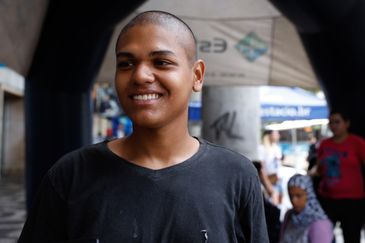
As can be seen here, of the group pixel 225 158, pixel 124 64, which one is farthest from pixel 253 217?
pixel 124 64

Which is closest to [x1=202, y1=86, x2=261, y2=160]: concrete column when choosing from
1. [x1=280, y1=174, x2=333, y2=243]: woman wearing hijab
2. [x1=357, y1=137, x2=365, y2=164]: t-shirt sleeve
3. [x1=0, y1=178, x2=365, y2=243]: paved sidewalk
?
[x1=0, y1=178, x2=365, y2=243]: paved sidewalk

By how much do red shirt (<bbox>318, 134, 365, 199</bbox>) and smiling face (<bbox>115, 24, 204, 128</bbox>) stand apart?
135 inches

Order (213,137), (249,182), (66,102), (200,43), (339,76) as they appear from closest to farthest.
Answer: (249,182) → (339,76) → (66,102) → (200,43) → (213,137)

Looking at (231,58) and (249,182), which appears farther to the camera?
(231,58)

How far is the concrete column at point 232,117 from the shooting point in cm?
734

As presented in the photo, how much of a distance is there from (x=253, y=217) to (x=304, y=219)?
237cm

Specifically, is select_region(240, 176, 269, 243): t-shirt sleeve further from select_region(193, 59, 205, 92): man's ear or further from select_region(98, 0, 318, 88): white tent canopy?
select_region(98, 0, 318, 88): white tent canopy

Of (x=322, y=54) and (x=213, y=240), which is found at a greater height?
(x=322, y=54)

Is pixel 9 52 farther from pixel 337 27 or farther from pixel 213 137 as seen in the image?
pixel 213 137

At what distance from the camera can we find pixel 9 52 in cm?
405

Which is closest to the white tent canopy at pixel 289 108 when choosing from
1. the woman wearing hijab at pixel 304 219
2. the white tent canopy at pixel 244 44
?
the white tent canopy at pixel 244 44

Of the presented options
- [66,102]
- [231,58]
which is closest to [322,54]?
[231,58]

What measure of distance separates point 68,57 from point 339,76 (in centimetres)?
246

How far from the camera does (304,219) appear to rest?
3.70 m
